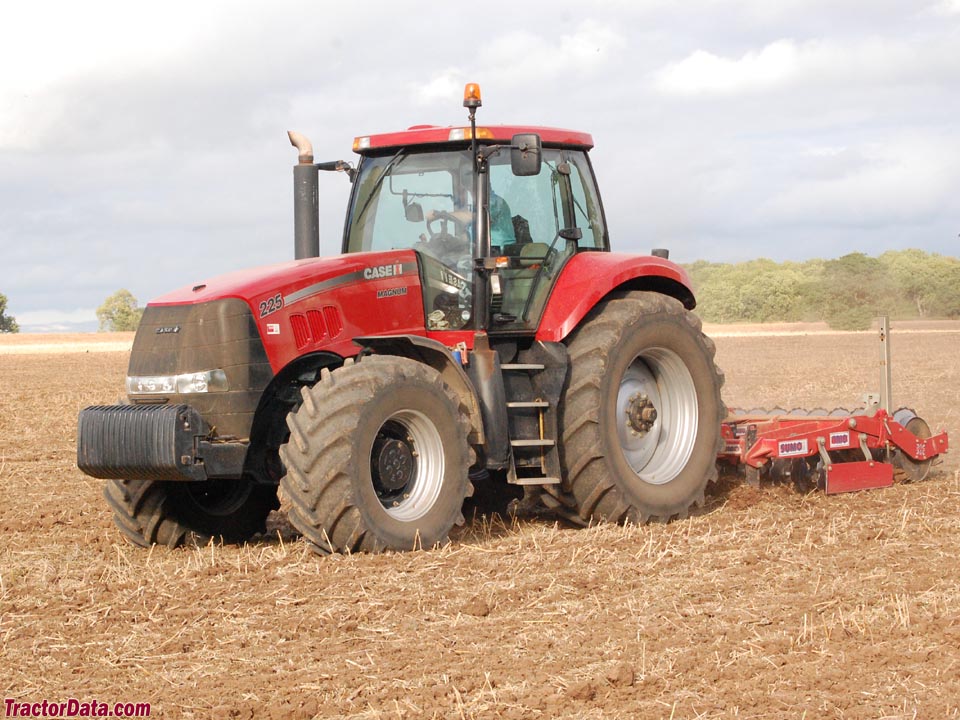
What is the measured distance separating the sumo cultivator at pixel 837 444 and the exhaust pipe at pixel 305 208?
347 centimetres

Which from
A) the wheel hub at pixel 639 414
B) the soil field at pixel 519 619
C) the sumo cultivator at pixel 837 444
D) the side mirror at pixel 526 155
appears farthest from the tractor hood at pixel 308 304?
the sumo cultivator at pixel 837 444

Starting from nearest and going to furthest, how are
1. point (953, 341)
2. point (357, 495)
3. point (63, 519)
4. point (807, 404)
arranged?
point (357, 495) → point (63, 519) → point (807, 404) → point (953, 341)

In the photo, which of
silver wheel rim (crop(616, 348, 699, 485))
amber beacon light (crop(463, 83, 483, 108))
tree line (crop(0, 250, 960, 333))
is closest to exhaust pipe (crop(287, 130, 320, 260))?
amber beacon light (crop(463, 83, 483, 108))

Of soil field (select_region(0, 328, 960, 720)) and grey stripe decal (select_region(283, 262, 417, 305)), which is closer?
soil field (select_region(0, 328, 960, 720))

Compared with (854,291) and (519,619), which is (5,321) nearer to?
(854,291)

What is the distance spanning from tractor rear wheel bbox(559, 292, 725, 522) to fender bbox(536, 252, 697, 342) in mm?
176

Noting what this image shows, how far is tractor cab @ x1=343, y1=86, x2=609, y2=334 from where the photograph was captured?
7926 mm

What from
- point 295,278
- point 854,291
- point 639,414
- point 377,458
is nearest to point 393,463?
point 377,458

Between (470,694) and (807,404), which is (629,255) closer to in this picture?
(470,694)

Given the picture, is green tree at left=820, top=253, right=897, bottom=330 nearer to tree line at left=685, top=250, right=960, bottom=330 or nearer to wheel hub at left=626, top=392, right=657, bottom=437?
tree line at left=685, top=250, right=960, bottom=330

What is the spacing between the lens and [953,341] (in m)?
33.2

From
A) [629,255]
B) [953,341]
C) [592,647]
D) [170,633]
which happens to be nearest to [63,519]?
[170,633]

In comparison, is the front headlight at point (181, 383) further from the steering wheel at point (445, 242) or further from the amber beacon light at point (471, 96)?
the amber beacon light at point (471, 96)

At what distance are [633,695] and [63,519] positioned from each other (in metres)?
5.54
